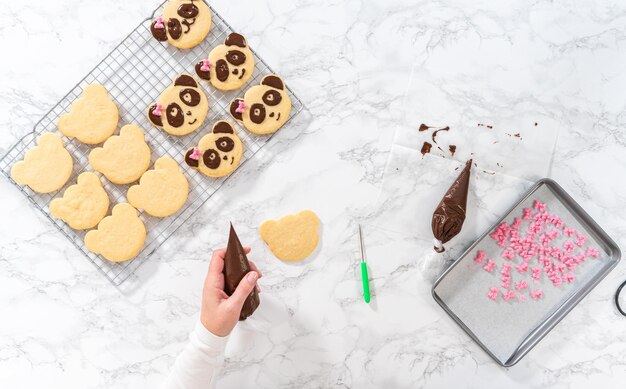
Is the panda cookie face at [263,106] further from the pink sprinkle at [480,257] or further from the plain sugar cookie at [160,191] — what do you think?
the pink sprinkle at [480,257]

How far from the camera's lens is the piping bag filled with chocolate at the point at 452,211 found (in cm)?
155

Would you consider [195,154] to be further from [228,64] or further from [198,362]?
[198,362]

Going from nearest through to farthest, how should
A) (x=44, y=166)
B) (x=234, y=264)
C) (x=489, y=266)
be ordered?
(x=234, y=264), (x=44, y=166), (x=489, y=266)

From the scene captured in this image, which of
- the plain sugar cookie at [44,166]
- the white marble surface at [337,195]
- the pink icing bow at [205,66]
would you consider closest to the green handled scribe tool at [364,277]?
the white marble surface at [337,195]

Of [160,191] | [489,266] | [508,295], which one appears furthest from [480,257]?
[160,191]

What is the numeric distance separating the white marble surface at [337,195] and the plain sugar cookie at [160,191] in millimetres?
93

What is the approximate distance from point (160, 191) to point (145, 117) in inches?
8.9

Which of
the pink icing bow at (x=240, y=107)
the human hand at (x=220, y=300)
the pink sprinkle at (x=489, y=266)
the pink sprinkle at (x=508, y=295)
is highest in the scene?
the pink icing bow at (x=240, y=107)

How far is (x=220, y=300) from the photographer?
142 centimetres

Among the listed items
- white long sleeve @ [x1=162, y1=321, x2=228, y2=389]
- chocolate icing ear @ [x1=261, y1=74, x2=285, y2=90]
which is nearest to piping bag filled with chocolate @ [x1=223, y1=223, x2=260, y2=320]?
white long sleeve @ [x1=162, y1=321, x2=228, y2=389]

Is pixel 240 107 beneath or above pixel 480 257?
above

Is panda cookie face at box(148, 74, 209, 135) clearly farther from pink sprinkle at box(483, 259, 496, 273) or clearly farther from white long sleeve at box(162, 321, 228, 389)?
pink sprinkle at box(483, 259, 496, 273)

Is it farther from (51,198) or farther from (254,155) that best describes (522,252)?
(51,198)

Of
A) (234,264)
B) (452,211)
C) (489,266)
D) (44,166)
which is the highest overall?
(44,166)
